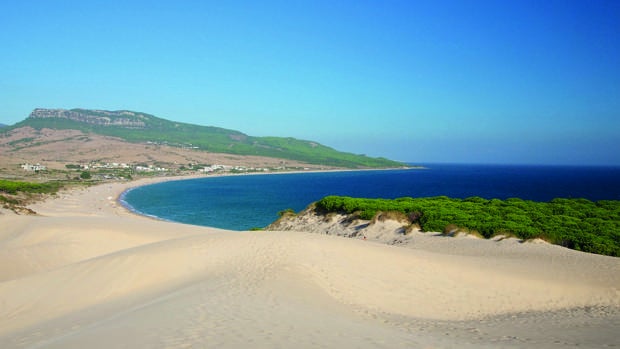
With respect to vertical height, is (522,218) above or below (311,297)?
above

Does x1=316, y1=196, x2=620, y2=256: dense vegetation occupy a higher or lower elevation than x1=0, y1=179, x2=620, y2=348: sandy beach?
higher

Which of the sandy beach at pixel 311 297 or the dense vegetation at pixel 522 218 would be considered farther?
the dense vegetation at pixel 522 218

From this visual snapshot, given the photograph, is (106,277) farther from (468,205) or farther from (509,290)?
(468,205)

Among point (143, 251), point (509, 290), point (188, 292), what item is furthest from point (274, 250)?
point (509, 290)

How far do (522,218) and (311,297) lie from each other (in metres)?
18.6

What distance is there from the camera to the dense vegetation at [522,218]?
20.0 m

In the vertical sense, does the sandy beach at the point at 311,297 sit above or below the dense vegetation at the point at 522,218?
below

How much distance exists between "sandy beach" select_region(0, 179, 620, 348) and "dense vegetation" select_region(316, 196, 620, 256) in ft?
6.11

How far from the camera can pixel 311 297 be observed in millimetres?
10719

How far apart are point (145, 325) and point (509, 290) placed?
11742 millimetres

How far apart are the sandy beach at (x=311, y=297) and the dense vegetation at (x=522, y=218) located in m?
1.86

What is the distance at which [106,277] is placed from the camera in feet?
46.9

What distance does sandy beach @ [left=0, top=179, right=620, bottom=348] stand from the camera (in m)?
7.74

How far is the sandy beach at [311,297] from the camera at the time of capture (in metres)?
7.74
